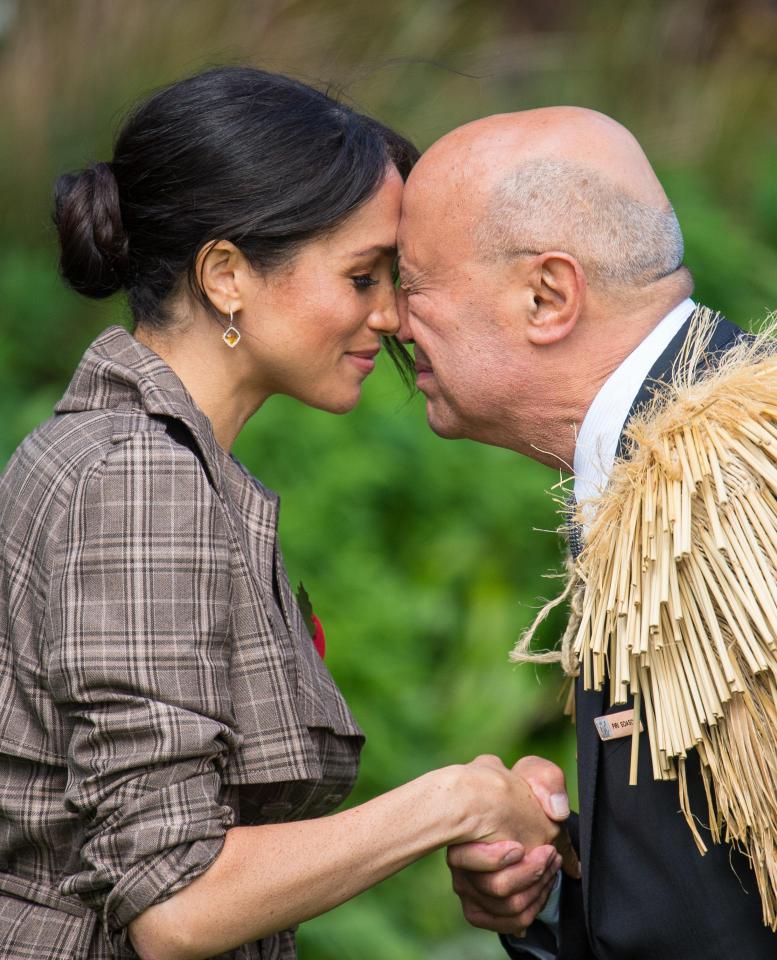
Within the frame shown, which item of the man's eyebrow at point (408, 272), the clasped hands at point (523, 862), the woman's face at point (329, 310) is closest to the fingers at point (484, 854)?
Result: the clasped hands at point (523, 862)

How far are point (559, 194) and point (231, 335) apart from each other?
2.46ft

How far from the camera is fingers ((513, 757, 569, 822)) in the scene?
266 cm

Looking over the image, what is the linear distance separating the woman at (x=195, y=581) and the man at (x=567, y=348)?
140 millimetres

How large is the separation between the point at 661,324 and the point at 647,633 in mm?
765

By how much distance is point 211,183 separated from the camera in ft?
8.16

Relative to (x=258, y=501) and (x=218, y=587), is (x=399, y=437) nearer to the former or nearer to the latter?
(x=258, y=501)

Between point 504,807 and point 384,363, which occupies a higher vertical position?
point 504,807

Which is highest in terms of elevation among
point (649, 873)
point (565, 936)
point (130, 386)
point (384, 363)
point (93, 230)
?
point (93, 230)

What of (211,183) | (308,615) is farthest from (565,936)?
(211,183)

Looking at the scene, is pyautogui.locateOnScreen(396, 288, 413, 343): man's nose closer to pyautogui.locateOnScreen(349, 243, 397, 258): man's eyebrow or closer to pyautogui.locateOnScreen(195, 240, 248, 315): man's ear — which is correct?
pyautogui.locateOnScreen(349, 243, 397, 258): man's eyebrow

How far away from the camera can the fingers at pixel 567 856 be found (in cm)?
273

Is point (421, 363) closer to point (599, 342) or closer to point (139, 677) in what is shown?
point (599, 342)

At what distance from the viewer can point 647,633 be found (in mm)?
2068

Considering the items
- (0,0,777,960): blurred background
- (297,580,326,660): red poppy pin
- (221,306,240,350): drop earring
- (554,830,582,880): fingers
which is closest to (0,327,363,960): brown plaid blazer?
(221,306,240,350): drop earring
